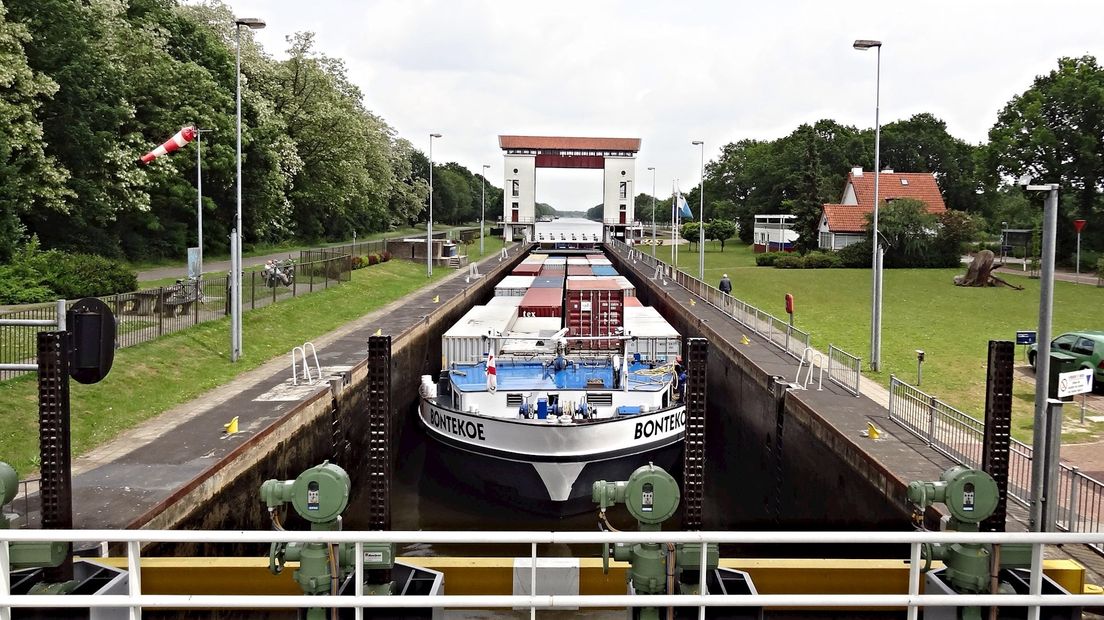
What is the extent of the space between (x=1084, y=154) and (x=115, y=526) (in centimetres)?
5947

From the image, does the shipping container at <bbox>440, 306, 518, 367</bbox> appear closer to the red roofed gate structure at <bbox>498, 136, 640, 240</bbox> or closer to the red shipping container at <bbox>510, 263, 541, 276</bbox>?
the red shipping container at <bbox>510, 263, 541, 276</bbox>

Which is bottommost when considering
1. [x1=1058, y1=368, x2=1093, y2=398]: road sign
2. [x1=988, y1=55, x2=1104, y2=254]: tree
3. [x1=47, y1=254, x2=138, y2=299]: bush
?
[x1=1058, y1=368, x2=1093, y2=398]: road sign

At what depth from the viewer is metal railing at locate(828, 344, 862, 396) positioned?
1775cm

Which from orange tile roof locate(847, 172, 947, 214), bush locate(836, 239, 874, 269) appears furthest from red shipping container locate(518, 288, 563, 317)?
orange tile roof locate(847, 172, 947, 214)

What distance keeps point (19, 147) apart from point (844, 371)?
27.7m

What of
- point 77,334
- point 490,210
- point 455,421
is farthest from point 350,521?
point 490,210

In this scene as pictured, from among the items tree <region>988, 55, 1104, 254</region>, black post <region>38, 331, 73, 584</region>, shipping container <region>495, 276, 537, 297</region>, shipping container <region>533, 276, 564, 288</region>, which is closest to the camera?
black post <region>38, 331, 73, 584</region>

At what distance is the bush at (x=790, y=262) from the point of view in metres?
57.0

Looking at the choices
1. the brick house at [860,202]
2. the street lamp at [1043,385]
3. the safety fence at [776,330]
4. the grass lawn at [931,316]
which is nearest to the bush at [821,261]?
the grass lawn at [931,316]

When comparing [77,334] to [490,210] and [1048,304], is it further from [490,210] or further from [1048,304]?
[490,210]

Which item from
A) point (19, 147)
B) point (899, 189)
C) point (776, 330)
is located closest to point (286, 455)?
point (776, 330)

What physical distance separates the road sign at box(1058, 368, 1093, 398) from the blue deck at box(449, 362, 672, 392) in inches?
369

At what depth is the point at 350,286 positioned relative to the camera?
3900 centimetres

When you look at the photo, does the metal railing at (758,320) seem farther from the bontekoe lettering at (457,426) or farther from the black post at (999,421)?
the black post at (999,421)
